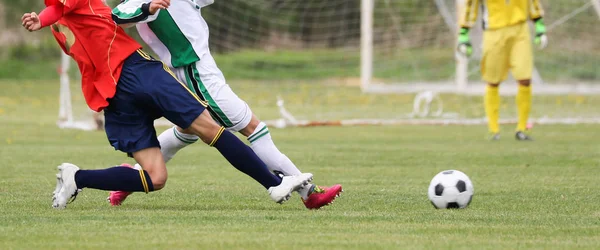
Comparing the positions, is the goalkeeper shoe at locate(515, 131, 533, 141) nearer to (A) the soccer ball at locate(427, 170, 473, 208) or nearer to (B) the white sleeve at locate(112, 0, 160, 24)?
(A) the soccer ball at locate(427, 170, 473, 208)

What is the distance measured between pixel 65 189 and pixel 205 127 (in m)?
0.92

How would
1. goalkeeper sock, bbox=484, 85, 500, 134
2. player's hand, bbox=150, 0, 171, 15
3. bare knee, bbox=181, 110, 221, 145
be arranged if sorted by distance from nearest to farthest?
player's hand, bbox=150, 0, 171, 15
bare knee, bbox=181, 110, 221, 145
goalkeeper sock, bbox=484, 85, 500, 134

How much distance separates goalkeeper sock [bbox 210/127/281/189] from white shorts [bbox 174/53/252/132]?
0.14 meters

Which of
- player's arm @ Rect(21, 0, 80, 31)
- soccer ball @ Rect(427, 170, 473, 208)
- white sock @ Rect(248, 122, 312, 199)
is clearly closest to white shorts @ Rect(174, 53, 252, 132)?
white sock @ Rect(248, 122, 312, 199)

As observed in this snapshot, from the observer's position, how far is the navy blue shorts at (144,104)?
6438mm

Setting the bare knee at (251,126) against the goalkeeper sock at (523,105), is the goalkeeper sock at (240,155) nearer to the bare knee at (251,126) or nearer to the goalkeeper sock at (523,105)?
the bare knee at (251,126)

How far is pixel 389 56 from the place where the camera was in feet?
80.8

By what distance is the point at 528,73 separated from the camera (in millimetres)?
13195

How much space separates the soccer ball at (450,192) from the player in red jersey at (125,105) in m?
0.81

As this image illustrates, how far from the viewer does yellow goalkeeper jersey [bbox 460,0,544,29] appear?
13.2 meters

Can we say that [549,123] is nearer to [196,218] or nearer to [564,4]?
[564,4]

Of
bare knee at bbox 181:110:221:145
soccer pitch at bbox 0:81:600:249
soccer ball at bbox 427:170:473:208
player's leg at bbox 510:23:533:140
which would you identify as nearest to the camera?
soccer pitch at bbox 0:81:600:249

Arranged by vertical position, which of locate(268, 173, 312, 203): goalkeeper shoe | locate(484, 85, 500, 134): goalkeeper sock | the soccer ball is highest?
locate(268, 173, 312, 203): goalkeeper shoe

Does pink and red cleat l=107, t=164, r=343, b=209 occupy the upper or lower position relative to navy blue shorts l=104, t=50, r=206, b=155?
lower
